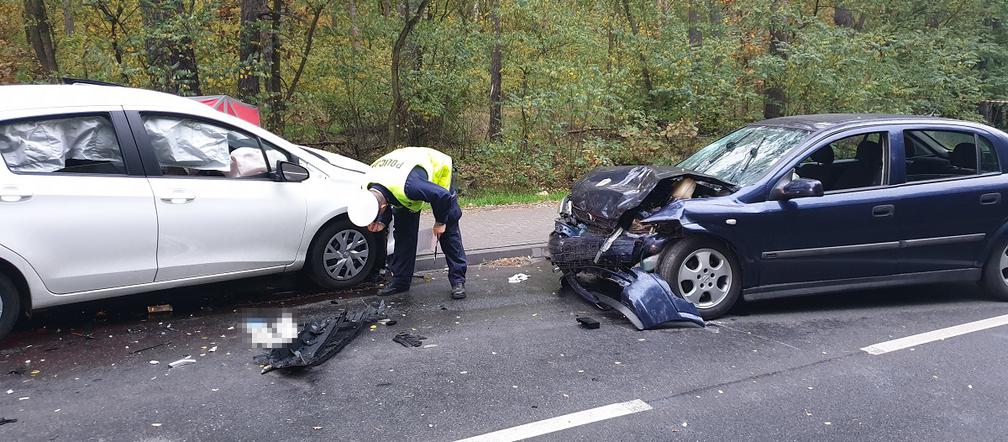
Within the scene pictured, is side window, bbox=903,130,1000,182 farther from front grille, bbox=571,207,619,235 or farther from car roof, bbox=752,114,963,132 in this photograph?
front grille, bbox=571,207,619,235

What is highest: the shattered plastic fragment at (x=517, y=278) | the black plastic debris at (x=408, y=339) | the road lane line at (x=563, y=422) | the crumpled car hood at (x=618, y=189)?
the crumpled car hood at (x=618, y=189)

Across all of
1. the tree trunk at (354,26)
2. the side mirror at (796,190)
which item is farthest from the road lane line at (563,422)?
the tree trunk at (354,26)

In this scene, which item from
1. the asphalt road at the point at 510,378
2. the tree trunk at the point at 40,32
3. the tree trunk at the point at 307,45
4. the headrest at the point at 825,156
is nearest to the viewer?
the asphalt road at the point at 510,378

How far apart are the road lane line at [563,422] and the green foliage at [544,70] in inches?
356

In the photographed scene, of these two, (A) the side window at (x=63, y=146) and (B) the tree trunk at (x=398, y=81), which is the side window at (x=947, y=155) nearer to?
(A) the side window at (x=63, y=146)

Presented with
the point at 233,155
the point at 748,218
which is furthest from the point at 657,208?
the point at 233,155

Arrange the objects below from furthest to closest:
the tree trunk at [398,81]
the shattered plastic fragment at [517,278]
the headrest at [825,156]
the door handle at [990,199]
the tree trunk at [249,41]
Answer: the tree trunk at [398,81] → the tree trunk at [249,41] → the shattered plastic fragment at [517,278] → the headrest at [825,156] → the door handle at [990,199]

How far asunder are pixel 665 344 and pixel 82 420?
3.62m

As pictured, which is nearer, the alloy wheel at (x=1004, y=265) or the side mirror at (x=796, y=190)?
the side mirror at (x=796, y=190)

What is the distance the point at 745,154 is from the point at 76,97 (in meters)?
5.42

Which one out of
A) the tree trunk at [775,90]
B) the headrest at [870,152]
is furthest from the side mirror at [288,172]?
the tree trunk at [775,90]

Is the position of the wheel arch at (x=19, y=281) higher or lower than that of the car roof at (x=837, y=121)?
lower

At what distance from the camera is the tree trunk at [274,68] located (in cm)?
1313

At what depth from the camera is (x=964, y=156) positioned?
6.50 meters
